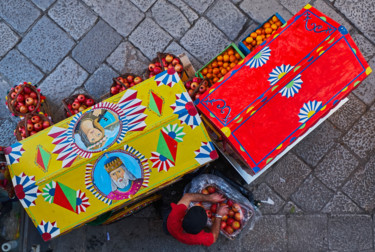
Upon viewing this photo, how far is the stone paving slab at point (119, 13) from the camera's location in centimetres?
447

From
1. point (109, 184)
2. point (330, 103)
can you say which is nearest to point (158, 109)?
point (109, 184)

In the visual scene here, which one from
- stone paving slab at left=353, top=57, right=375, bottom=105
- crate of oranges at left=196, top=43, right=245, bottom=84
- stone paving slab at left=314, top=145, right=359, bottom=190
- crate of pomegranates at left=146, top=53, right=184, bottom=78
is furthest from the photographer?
stone paving slab at left=353, top=57, right=375, bottom=105

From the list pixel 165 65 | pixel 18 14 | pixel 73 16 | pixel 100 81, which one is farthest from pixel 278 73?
pixel 18 14

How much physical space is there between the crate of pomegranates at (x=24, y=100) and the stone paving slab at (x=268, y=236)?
10.1ft

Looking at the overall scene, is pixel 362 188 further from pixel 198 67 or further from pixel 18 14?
pixel 18 14

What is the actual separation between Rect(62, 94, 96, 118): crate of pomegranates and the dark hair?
176cm

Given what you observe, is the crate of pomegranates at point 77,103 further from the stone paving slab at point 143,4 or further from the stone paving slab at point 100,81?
the stone paving slab at point 143,4

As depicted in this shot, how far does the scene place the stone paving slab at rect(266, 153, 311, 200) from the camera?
4.22m

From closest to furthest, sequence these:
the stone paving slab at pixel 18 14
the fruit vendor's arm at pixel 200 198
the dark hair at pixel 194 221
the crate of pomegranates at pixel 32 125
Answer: the dark hair at pixel 194 221 < the fruit vendor's arm at pixel 200 198 < the crate of pomegranates at pixel 32 125 < the stone paving slab at pixel 18 14

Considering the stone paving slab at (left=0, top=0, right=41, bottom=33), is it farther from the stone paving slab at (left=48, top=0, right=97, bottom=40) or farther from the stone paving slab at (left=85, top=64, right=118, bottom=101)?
the stone paving slab at (left=85, top=64, right=118, bottom=101)

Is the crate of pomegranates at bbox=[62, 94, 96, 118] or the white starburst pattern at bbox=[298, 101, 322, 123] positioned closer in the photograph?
the white starburst pattern at bbox=[298, 101, 322, 123]

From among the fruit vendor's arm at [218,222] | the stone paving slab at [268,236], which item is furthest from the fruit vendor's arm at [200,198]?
the stone paving slab at [268,236]

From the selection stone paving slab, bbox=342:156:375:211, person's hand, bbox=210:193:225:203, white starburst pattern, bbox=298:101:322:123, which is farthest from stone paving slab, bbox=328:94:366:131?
person's hand, bbox=210:193:225:203

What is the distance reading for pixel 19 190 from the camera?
2980mm
